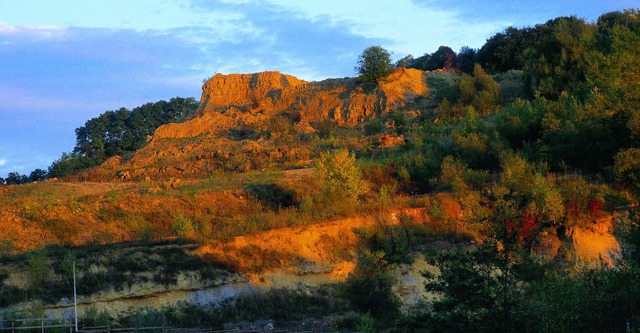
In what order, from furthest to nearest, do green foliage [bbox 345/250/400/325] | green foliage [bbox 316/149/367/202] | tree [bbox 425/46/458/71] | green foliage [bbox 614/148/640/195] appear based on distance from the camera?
tree [bbox 425/46/458/71]
green foliage [bbox 316/149/367/202]
green foliage [bbox 614/148/640/195]
green foliage [bbox 345/250/400/325]

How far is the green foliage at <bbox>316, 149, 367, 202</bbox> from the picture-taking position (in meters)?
31.8

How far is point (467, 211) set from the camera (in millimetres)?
29141

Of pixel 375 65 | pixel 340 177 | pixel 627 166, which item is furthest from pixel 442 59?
pixel 627 166

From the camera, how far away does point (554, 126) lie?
3488cm

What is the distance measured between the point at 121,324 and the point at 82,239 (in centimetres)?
866

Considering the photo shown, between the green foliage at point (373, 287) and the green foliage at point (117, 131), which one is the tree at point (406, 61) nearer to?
the green foliage at point (117, 131)

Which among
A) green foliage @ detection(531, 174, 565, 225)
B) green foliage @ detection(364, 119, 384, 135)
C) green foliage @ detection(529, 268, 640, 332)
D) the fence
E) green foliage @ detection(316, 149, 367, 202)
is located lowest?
the fence

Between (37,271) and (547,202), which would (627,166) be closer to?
(547,202)

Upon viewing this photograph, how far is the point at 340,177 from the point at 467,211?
233 inches

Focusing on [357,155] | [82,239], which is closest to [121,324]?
[82,239]

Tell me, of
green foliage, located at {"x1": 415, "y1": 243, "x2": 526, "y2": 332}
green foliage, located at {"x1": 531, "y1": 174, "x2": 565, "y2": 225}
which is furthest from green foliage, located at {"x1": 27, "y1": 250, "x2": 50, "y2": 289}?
green foliage, located at {"x1": 531, "y1": 174, "x2": 565, "y2": 225}

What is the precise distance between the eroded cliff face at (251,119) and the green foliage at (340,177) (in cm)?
1065

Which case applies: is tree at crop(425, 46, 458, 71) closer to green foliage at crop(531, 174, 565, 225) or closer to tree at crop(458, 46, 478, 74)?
tree at crop(458, 46, 478, 74)

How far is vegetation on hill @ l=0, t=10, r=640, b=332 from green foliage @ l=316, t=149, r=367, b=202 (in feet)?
0.23
